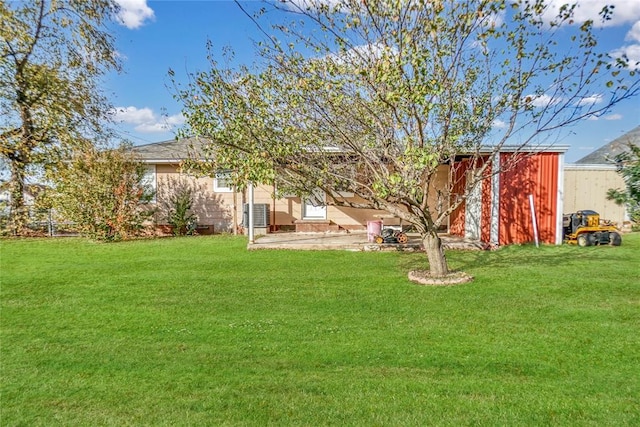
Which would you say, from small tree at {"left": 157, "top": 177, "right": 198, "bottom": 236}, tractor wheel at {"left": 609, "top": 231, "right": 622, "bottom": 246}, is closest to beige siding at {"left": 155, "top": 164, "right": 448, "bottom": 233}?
small tree at {"left": 157, "top": 177, "right": 198, "bottom": 236}

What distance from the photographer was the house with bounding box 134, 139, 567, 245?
10266 mm

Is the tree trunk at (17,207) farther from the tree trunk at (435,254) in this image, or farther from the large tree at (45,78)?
the tree trunk at (435,254)

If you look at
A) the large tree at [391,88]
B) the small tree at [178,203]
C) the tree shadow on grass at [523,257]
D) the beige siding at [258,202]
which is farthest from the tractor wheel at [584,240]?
the small tree at [178,203]

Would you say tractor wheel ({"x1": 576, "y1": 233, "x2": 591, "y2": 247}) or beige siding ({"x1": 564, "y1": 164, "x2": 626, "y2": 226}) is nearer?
tractor wheel ({"x1": 576, "y1": 233, "x2": 591, "y2": 247})

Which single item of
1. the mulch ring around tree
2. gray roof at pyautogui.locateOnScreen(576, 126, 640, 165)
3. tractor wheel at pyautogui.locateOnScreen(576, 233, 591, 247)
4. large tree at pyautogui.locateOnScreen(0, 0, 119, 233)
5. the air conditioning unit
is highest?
large tree at pyautogui.locateOnScreen(0, 0, 119, 233)

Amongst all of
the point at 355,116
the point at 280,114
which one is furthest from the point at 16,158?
the point at 355,116

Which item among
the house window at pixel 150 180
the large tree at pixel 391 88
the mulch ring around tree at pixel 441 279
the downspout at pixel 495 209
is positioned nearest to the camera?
the large tree at pixel 391 88

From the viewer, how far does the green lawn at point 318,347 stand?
2883mm

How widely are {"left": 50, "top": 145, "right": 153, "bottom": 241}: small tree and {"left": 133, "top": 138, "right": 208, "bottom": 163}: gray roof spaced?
29.9 inches

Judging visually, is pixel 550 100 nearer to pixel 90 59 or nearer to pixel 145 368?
pixel 145 368

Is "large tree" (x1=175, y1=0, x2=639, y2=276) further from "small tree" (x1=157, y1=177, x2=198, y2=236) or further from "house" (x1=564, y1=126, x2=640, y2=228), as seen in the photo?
"house" (x1=564, y1=126, x2=640, y2=228)

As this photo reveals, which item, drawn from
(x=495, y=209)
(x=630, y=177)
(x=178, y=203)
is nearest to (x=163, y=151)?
(x=178, y=203)

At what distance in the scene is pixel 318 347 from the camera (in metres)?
4.02

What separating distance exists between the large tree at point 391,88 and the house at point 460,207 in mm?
2007
